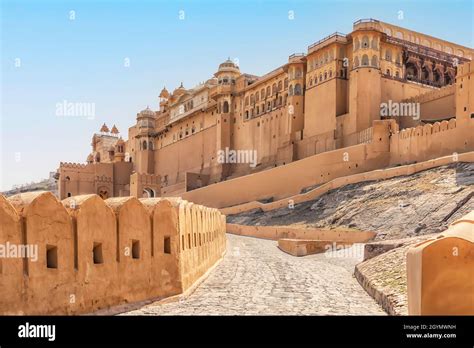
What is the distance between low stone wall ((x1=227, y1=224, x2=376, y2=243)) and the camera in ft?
70.8

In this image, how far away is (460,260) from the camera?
206 inches

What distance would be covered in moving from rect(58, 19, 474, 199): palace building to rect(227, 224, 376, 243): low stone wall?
906 centimetres

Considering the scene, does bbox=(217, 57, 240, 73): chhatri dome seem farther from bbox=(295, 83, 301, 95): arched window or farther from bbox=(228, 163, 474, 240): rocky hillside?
bbox=(228, 163, 474, 240): rocky hillside

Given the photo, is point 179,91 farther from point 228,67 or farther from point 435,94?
point 435,94

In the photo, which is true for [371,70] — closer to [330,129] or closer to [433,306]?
[330,129]

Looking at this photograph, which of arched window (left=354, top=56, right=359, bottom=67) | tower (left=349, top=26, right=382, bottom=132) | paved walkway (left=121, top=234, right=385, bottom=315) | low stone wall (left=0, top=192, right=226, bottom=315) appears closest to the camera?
low stone wall (left=0, top=192, right=226, bottom=315)

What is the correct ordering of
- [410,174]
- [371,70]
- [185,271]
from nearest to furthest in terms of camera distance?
[185,271], [410,174], [371,70]

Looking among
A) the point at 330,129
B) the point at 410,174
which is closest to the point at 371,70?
the point at 330,129

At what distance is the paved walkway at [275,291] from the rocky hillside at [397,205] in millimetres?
4917

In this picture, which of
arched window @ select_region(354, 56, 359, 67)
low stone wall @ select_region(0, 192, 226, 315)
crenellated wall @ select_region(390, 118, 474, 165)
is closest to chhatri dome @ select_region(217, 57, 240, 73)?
arched window @ select_region(354, 56, 359, 67)

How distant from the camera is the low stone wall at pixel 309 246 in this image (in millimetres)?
20109

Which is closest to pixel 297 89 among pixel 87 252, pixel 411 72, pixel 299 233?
pixel 411 72

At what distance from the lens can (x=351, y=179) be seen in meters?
29.4

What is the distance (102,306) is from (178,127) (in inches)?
2002
